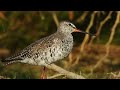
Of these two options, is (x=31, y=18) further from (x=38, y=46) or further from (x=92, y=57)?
(x=38, y=46)

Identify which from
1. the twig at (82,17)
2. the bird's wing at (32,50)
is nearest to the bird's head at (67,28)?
the bird's wing at (32,50)

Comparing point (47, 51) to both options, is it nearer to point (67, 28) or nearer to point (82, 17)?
point (67, 28)

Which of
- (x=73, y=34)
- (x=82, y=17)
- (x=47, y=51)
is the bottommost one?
(x=47, y=51)

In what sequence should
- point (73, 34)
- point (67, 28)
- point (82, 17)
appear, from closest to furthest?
1. point (67, 28)
2. point (82, 17)
3. point (73, 34)

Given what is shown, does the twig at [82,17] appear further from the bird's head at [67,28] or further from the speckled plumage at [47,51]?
the speckled plumage at [47,51]

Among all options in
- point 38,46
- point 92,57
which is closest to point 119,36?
point 92,57

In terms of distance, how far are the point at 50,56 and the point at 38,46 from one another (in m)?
0.21

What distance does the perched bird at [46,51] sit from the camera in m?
6.10

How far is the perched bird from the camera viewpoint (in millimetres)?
6098

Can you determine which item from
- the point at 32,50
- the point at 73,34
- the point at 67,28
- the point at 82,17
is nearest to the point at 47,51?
the point at 32,50

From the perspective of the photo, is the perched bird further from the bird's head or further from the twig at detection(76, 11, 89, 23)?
the twig at detection(76, 11, 89, 23)

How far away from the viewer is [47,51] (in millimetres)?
6164

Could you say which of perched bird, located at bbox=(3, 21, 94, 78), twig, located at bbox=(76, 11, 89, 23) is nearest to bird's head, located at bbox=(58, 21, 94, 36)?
perched bird, located at bbox=(3, 21, 94, 78)

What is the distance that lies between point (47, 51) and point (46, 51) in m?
0.01
